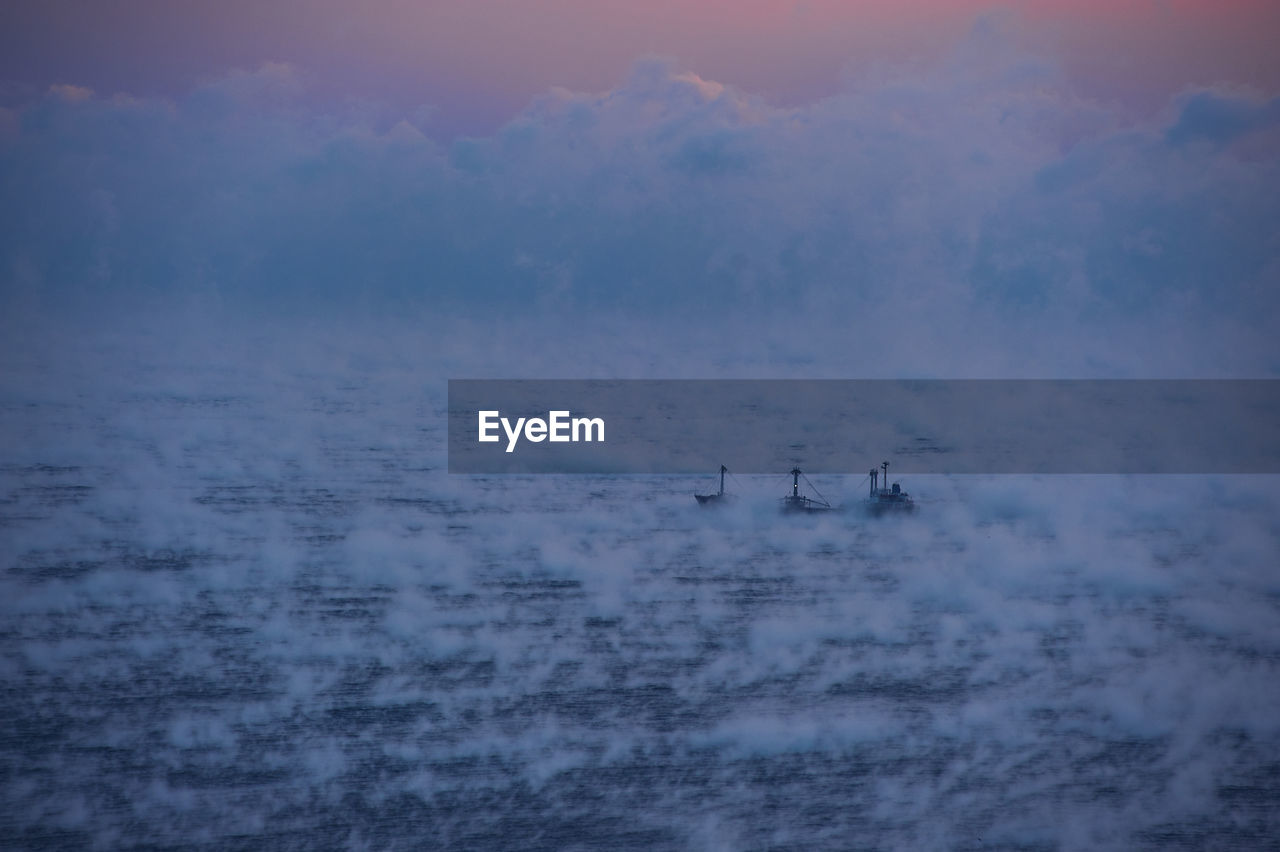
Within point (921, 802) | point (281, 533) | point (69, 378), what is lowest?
point (921, 802)

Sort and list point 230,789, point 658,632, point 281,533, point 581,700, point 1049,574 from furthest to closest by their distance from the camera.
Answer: point 281,533 < point 1049,574 < point 658,632 < point 581,700 < point 230,789

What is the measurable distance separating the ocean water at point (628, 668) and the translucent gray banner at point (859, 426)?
6.99 m

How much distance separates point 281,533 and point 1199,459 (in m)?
41.1

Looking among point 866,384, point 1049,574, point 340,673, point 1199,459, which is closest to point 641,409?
point 866,384

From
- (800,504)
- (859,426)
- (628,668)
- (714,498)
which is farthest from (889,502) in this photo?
(859,426)

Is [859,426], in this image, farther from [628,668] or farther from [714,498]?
[628,668]

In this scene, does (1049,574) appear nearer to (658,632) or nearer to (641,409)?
(658,632)

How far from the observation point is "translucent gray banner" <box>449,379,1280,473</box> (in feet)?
169

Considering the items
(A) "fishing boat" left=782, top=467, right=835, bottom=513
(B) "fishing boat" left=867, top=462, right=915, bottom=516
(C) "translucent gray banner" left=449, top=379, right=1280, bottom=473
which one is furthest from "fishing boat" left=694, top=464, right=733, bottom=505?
(C) "translucent gray banner" left=449, top=379, right=1280, bottom=473

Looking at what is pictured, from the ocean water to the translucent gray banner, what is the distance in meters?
6.99

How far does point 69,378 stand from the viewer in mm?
78688

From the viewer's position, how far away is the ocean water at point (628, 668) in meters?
19.8

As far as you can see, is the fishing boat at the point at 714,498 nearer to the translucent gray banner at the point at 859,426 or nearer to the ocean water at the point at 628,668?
the ocean water at the point at 628,668

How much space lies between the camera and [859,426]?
62219mm
